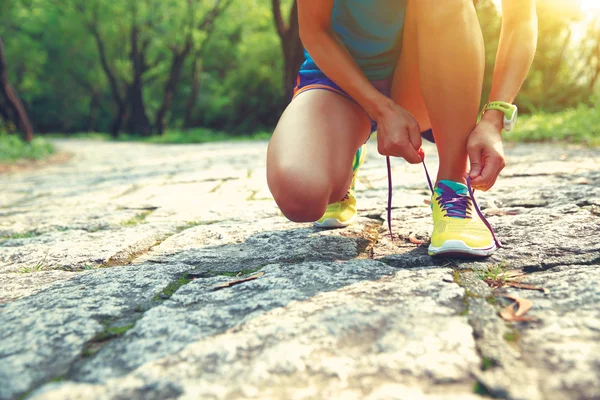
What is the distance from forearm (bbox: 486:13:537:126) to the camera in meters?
1.46

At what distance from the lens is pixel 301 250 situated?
1535mm

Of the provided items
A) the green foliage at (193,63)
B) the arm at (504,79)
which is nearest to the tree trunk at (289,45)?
the green foliage at (193,63)

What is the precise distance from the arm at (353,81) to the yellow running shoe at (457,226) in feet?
0.52

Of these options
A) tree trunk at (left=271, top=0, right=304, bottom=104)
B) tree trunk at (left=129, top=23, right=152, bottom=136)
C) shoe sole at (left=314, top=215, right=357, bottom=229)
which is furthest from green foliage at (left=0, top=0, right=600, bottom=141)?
tree trunk at (left=271, top=0, right=304, bottom=104)

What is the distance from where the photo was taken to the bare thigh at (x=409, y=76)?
1583 mm

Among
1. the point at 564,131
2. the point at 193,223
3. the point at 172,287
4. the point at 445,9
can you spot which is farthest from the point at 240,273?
the point at 564,131

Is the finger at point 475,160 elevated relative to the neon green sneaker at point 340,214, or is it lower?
elevated

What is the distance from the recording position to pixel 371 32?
1.67 meters

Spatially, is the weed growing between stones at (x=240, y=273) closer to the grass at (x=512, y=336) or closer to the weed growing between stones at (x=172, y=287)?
the weed growing between stones at (x=172, y=287)

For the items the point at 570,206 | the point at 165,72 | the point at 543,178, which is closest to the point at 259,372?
the point at 570,206

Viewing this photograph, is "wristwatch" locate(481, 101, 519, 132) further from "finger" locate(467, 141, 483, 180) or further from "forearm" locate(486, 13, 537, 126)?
"finger" locate(467, 141, 483, 180)

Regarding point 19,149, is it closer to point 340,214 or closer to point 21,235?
point 21,235

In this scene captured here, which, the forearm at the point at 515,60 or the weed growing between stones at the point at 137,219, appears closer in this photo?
the forearm at the point at 515,60

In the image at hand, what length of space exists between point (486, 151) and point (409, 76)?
17.8 inches
